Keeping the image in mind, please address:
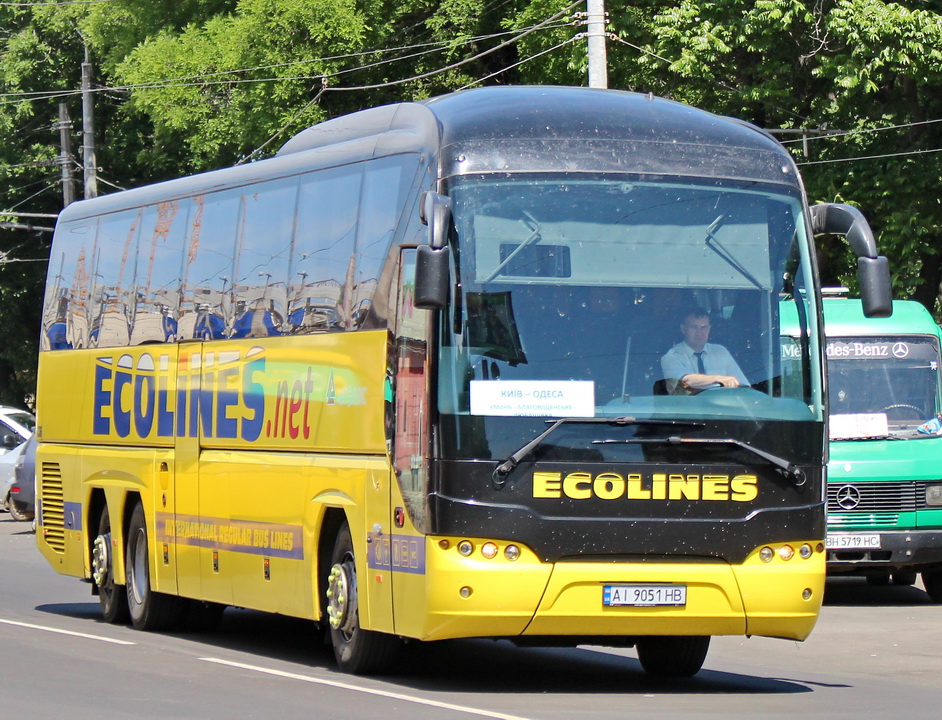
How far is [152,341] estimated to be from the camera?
1484 centimetres

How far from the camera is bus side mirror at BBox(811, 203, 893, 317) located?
413 inches

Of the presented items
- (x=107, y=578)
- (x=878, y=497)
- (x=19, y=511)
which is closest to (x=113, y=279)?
(x=107, y=578)

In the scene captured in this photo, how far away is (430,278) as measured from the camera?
9812 mm

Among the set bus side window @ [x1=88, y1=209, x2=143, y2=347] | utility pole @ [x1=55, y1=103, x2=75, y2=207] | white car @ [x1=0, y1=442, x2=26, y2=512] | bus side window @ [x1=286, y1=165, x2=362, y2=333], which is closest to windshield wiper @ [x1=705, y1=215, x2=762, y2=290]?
bus side window @ [x1=286, y1=165, x2=362, y2=333]

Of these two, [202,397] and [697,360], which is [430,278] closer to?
[697,360]

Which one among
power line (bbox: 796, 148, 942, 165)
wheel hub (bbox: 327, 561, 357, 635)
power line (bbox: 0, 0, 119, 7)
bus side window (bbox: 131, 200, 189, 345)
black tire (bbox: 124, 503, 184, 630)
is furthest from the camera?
power line (bbox: 0, 0, 119, 7)

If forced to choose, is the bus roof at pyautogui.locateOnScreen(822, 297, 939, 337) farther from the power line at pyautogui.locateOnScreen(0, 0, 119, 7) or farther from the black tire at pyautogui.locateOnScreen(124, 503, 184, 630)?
the power line at pyautogui.locateOnScreen(0, 0, 119, 7)

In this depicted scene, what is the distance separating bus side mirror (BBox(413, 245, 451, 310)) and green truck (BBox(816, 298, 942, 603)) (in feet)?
23.4

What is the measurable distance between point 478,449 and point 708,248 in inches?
69.6

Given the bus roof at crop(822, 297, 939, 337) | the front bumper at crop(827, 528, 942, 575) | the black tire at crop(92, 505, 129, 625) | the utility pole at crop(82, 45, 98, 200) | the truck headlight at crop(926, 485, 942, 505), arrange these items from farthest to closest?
the utility pole at crop(82, 45, 98, 200), the bus roof at crop(822, 297, 939, 337), the truck headlight at crop(926, 485, 942, 505), the front bumper at crop(827, 528, 942, 575), the black tire at crop(92, 505, 129, 625)

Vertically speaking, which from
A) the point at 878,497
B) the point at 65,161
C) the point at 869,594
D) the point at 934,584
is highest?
the point at 65,161

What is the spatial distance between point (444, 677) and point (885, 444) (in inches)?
276

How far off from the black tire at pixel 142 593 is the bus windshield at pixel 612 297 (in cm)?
565

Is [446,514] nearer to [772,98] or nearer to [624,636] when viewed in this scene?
[624,636]
